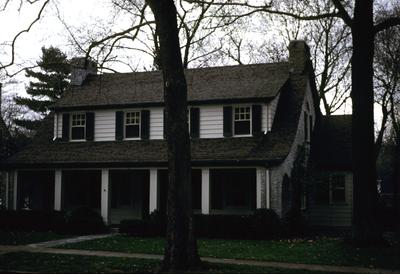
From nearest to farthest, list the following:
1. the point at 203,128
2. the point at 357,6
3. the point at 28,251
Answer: the point at 28,251, the point at 357,6, the point at 203,128

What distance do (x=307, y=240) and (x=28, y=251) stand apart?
33.6ft

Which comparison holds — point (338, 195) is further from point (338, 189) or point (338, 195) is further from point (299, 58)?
point (299, 58)

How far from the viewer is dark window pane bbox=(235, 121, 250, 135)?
2530cm

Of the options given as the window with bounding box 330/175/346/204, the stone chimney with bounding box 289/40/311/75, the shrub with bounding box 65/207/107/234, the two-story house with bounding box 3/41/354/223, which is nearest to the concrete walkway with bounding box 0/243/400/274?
the shrub with bounding box 65/207/107/234

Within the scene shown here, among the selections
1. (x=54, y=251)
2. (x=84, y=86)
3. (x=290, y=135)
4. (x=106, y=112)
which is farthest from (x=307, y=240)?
(x=84, y=86)

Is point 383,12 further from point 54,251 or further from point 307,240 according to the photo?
point 54,251

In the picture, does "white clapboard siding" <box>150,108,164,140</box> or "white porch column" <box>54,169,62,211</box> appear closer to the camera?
"white porch column" <box>54,169,62,211</box>

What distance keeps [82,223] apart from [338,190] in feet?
43.3

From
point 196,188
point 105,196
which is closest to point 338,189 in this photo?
point 196,188

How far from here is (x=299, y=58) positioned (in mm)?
28078

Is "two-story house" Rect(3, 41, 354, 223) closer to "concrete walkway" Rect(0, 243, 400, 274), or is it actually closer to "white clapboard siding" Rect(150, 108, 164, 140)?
"white clapboard siding" Rect(150, 108, 164, 140)

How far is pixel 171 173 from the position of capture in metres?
13.1

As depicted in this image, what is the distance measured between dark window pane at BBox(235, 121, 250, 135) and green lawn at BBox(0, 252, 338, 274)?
11.5 metres

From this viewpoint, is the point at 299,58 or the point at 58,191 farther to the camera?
the point at 299,58
